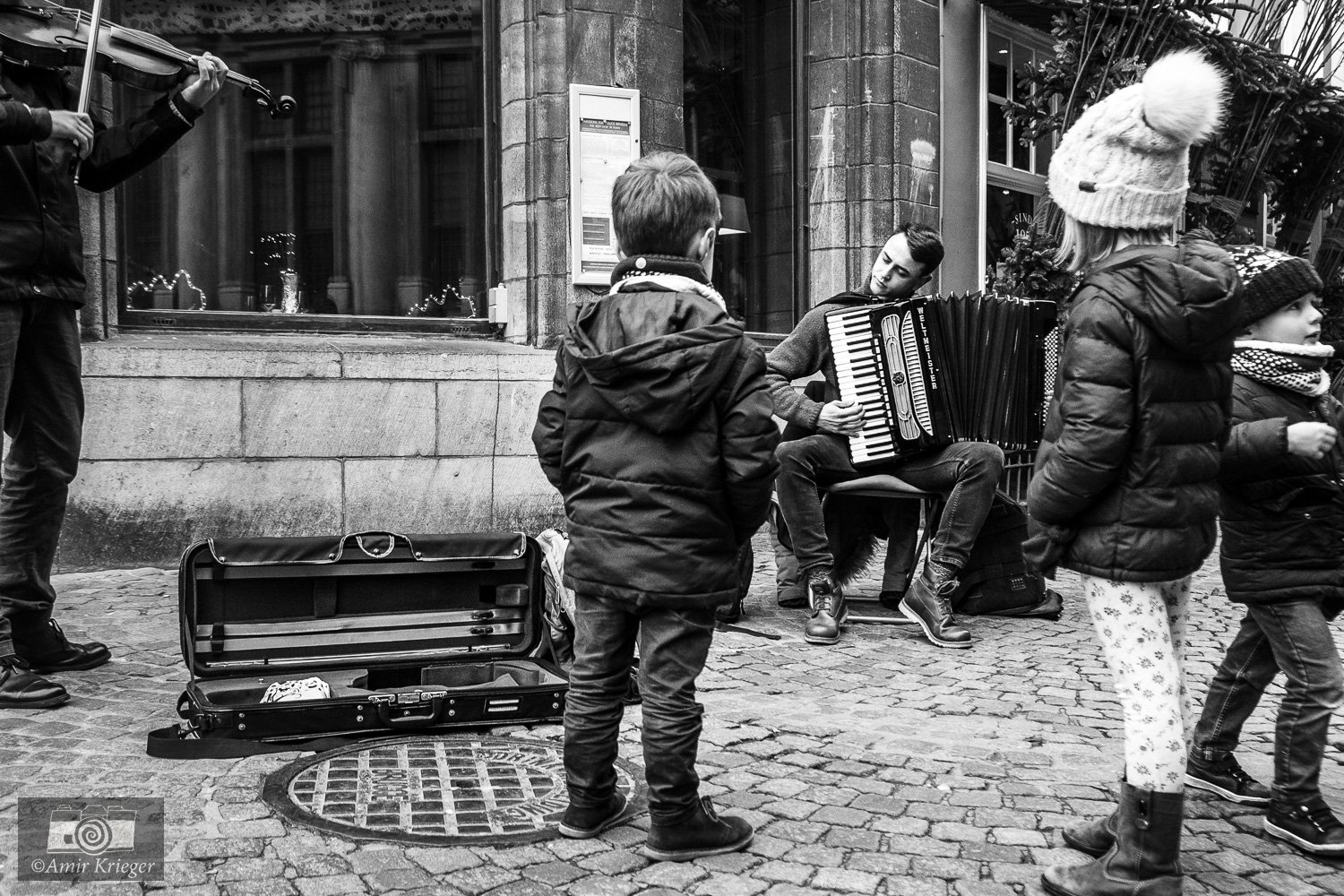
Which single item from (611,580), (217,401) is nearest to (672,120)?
(217,401)

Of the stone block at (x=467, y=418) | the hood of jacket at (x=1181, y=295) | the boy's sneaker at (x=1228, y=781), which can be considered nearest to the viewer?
the hood of jacket at (x=1181, y=295)

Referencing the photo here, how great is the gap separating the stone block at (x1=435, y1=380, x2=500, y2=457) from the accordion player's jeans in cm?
224

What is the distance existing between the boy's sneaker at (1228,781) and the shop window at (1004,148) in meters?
6.71

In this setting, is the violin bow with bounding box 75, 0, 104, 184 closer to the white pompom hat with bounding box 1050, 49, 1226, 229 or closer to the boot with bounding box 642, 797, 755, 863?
the boot with bounding box 642, 797, 755, 863

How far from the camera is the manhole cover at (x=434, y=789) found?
3.12 metres

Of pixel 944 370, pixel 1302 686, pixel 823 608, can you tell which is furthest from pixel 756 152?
pixel 1302 686

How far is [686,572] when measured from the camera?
296 centimetres

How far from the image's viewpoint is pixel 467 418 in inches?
288

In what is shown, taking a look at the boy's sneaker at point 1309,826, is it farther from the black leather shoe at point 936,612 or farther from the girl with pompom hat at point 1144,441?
the black leather shoe at point 936,612

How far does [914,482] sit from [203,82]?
3352mm

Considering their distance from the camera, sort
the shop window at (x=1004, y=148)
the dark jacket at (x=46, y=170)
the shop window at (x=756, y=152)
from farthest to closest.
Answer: the shop window at (x=1004, y=148), the shop window at (x=756, y=152), the dark jacket at (x=46, y=170)

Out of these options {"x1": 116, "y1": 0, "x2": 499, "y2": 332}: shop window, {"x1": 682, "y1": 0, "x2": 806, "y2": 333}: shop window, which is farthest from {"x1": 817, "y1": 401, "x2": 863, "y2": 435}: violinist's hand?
{"x1": 682, "y1": 0, "x2": 806, "y2": 333}: shop window

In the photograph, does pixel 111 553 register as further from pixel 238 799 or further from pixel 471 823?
pixel 471 823

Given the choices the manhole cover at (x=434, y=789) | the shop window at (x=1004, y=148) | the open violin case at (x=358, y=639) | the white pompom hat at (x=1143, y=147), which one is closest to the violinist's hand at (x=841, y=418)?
the open violin case at (x=358, y=639)
